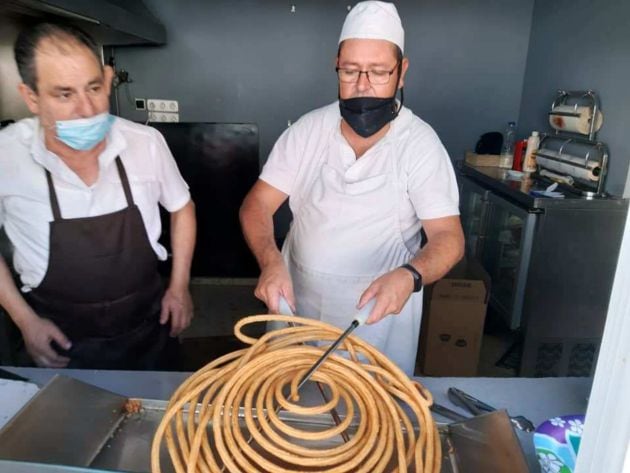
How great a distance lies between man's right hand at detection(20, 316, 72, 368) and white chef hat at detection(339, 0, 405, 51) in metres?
1.16

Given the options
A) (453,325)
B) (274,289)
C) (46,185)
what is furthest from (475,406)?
(453,325)

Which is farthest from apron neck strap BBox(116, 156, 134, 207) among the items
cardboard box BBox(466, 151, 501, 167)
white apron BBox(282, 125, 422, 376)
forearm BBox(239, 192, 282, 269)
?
cardboard box BBox(466, 151, 501, 167)

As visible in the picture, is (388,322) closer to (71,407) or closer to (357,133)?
(357,133)

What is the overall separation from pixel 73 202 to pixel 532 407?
1.27m

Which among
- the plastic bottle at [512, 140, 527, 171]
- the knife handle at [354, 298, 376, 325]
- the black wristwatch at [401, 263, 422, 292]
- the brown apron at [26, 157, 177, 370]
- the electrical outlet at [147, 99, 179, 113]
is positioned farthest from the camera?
the electrical outlet at [147, 99, 179, 113]

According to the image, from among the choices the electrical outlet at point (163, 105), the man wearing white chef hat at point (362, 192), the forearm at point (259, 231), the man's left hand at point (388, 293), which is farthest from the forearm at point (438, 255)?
the electrical outlet at point (163, 105)

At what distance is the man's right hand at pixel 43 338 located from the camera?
4.31 ft

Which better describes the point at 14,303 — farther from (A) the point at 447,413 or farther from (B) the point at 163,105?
(B) the point at 163,105

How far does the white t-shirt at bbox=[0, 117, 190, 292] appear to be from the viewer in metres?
1.29

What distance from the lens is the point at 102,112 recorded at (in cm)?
131

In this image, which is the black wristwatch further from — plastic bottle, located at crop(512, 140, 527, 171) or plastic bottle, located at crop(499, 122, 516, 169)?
plastic bottle, located at crop(499, 122, 516, 169)

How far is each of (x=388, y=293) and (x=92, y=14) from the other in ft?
5.40

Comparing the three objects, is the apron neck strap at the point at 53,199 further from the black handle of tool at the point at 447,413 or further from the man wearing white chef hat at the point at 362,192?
the black handle of tool at the point at 447,413

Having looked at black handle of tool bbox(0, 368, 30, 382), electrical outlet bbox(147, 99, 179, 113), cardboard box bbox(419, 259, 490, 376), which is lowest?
cardboard box bbox(419, 259, 490, 376)
